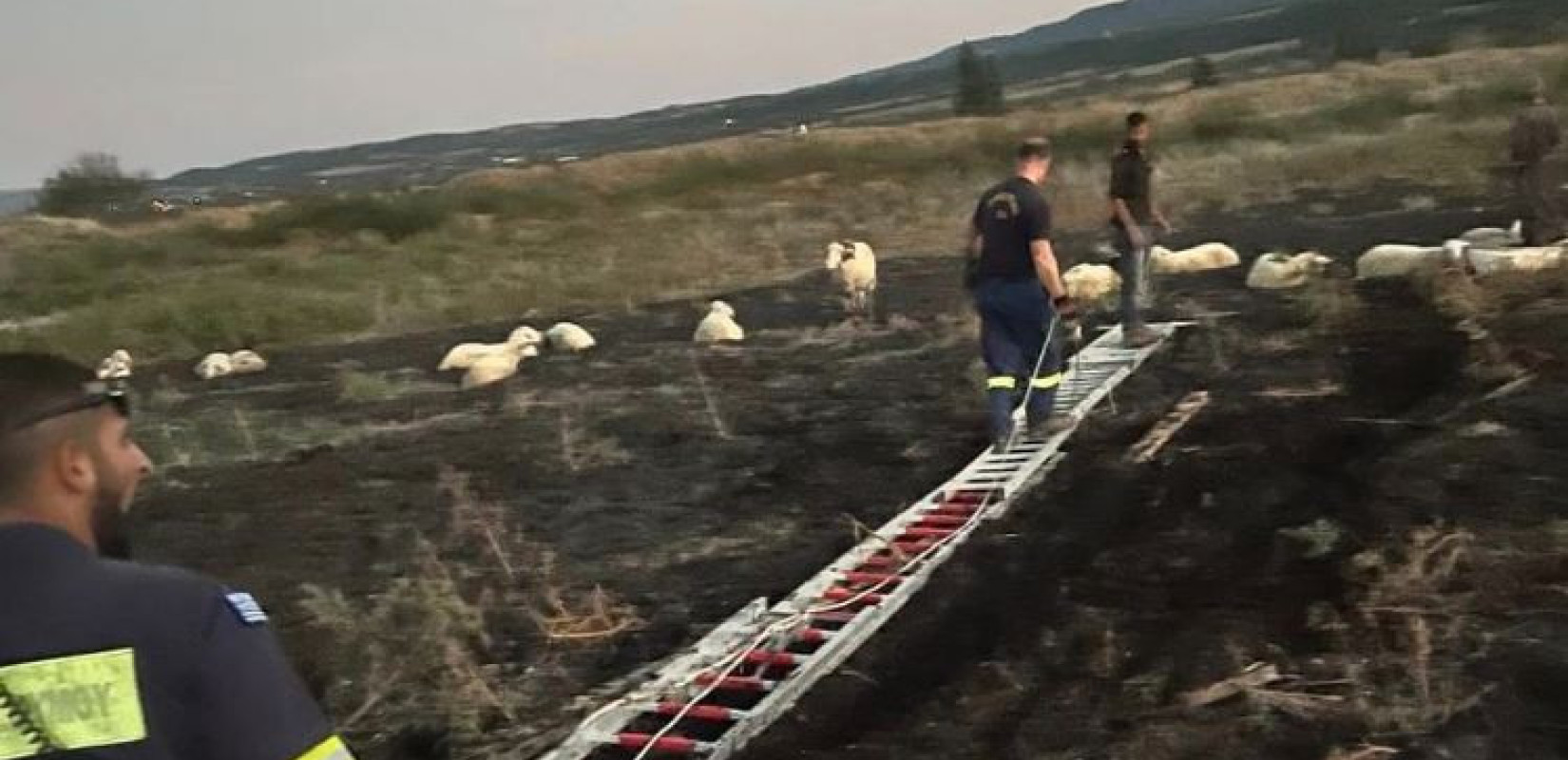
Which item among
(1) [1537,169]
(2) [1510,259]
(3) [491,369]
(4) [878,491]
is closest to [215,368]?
(3) [491,369]

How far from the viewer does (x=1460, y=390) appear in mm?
8633

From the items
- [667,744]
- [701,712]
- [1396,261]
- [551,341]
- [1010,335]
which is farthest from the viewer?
[551,341]

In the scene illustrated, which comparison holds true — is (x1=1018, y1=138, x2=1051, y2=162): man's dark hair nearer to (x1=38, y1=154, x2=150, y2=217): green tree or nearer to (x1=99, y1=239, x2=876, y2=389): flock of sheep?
(x1=99, y1=239, x2=876, y2=389): flock of sheep

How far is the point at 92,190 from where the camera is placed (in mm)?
59000

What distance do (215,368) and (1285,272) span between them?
11752 millimetres

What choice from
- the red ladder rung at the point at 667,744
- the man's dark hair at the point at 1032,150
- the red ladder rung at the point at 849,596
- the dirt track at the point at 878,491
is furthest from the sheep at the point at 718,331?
the red ladder rung at the point at 667,744

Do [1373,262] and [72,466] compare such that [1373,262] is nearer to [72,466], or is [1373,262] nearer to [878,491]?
[878,491]

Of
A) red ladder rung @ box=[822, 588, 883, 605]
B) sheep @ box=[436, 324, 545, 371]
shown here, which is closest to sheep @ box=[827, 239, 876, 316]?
sheep @ box=[436, 324, 545, 371]

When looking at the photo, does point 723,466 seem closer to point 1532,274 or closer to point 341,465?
point 341,465

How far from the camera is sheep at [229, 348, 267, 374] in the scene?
18156 millimetres

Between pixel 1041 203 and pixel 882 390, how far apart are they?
11.4ft

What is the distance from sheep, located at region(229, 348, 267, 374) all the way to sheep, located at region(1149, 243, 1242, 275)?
33.2 ft

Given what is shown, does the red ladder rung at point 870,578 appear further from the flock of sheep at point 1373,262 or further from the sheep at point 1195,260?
the sheep at point 1195,260

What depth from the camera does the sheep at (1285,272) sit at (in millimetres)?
14086
